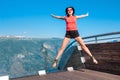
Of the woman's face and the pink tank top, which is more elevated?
the woman's face

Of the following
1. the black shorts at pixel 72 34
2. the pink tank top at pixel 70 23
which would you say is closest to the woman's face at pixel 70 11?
the pink tank top at pixel 70 23

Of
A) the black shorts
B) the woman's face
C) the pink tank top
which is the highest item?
the woman's face

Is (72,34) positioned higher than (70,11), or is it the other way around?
(70,11)

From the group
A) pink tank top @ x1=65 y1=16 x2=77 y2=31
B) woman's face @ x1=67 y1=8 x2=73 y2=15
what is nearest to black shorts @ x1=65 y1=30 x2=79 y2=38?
pink tank top @ x1=65 y1=16 x2=77 y2=31

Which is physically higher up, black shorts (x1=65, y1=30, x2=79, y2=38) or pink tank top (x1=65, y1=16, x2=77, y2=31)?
pink tank top (x1=65, y1=16, x2=77, y2=31)

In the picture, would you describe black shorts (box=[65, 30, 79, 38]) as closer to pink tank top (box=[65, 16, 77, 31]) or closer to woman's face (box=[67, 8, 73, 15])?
pink tank top (box=[65, 16, 77, 31])

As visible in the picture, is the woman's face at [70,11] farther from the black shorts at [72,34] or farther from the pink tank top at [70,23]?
the black shorts at [72,34]

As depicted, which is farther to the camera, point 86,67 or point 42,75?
point 86,67

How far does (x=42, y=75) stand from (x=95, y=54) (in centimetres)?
264

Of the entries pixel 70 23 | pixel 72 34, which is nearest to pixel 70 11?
pixel 70 23

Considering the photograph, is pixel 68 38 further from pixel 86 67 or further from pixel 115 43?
pixel 86 67

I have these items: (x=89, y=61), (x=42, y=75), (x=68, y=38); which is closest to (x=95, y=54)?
(x=89, y=61)

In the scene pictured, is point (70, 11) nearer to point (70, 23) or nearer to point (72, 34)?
point (70, 23)

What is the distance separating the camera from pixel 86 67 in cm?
1062
